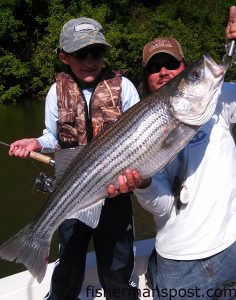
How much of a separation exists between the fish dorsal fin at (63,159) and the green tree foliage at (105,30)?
22622mm

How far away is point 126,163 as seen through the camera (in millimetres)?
2645

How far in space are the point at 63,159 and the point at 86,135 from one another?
577mm

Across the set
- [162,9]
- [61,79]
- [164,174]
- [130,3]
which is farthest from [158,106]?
[130,3]

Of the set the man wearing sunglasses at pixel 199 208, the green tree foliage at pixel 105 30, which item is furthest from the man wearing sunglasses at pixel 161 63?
the green tree foliage at pixel 105 30

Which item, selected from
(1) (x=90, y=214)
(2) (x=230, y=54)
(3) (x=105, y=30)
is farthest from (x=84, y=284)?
(3) (x=105, y=30)

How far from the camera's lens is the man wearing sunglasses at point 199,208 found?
269 centimetres

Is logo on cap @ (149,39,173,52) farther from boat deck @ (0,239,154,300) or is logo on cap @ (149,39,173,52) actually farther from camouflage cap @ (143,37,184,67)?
boat deck @ (0,239,154,300)

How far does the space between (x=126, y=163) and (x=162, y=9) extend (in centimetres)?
3259

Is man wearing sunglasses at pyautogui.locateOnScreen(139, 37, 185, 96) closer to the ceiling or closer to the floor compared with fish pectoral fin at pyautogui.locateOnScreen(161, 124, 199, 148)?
closer to the ceiling

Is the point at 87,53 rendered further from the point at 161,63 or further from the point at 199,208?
the point at 199,208

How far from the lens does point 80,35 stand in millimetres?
3387

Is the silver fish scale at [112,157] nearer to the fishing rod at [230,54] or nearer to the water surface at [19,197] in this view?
the fishing rod at [230,54]

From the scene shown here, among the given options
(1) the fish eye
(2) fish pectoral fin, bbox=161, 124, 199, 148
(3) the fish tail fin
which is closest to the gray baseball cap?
(1) the fish eye

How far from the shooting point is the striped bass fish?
8.36ft
